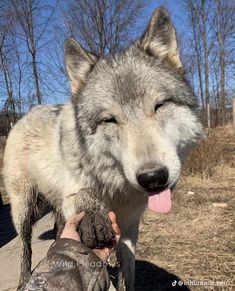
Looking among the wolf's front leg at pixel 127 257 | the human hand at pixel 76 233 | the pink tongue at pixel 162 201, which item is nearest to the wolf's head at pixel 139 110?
the pink tongue at pixel 162 201

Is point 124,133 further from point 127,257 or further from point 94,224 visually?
point 127,257

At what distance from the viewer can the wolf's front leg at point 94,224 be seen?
1908mm

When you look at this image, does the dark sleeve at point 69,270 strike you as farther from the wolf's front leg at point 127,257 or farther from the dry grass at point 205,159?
the dry grass at point 205,159

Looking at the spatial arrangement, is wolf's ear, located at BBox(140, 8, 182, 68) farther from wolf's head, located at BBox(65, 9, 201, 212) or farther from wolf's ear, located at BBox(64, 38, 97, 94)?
wolf's ear, located at BBox(64, 38, 97, 94)

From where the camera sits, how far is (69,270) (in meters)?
1.65

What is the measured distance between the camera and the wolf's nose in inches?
78.8

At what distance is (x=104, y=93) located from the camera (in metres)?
2.55

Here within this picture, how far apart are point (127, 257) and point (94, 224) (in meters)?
1.36

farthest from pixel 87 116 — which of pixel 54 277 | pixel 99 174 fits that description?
pixel 54 277

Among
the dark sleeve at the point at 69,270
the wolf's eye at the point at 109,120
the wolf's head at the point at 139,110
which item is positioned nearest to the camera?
the dark sleeve at the point at 69,270

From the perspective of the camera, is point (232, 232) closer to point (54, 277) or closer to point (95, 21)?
point (54, 277)

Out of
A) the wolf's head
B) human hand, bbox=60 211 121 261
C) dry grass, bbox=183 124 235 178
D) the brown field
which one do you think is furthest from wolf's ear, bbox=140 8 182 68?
dry grass, bbox=183 124 235 178

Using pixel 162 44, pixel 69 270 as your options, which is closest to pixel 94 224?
pixel 69 270

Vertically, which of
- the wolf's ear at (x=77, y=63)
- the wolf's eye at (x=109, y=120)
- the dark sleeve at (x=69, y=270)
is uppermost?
the wolf's ear at (x=77, y=63)
